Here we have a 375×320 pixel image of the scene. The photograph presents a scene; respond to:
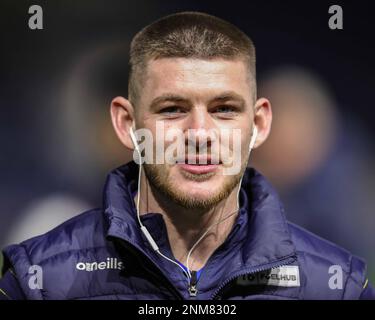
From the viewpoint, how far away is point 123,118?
202 cm

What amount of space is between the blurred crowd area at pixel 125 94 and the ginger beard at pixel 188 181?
57 centimetres

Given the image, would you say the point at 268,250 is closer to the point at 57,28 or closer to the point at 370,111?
the point at 370,111

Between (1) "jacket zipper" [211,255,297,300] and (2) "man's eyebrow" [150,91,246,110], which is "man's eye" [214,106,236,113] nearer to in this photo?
(2) "man's eyebrow" [150,91,246,110]

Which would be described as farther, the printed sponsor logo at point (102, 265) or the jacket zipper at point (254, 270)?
the printed sponsor logo at point (102, 265)

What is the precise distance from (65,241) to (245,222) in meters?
0.65

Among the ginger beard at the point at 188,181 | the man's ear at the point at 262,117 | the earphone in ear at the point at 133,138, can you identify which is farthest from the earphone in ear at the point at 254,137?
the earphone in ear at the point at 133,138

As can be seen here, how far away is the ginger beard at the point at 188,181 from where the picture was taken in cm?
183

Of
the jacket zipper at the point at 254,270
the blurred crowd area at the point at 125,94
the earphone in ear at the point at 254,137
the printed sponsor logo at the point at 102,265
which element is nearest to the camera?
the jacket zipper at the point at 254,270

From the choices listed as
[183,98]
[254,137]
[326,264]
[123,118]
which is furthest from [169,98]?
[326,264]

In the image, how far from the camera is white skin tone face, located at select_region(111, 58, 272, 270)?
72.1 inches

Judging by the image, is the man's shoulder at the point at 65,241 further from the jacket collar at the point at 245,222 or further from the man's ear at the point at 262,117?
the man's ear at the point at 262,117

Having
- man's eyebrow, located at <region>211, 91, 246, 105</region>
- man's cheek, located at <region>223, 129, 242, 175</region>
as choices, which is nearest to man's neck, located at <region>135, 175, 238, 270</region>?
man's cheek, located at <region>223, 129, 242, 175</region>

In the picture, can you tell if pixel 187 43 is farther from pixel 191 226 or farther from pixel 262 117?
pixel 191 226

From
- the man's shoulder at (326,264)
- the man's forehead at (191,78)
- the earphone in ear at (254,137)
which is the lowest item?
the man's shoulder at (326,264)
